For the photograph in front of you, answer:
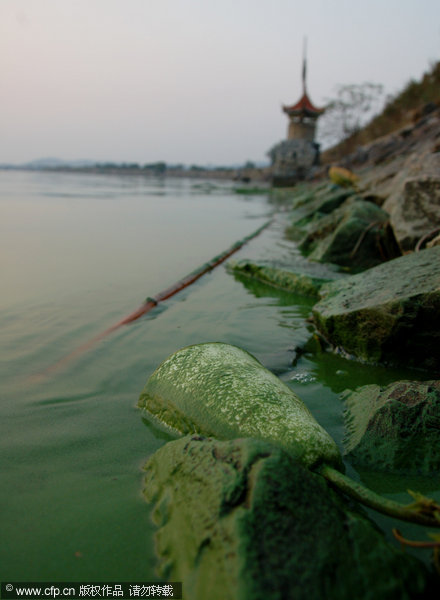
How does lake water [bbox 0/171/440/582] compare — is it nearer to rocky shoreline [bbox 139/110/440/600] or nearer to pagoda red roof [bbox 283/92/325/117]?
rocky shoreline [bbox 139/110/440/600]

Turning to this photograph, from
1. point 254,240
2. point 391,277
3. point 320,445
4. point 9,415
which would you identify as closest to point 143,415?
point 9,415

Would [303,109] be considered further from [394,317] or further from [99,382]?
[99,382]

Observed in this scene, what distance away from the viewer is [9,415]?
1.92 metres

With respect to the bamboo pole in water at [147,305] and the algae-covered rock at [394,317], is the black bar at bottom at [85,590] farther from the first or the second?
the algae-covered rock at [394,317]

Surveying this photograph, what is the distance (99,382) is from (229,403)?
3.05 ft

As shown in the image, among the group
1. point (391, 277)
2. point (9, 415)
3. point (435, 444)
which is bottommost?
point (9, 415)

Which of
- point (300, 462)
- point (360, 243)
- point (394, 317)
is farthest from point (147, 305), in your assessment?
point (360, 243)

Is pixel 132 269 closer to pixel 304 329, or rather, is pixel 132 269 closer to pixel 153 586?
pixel 304 329

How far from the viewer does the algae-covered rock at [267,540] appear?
0.94 metres

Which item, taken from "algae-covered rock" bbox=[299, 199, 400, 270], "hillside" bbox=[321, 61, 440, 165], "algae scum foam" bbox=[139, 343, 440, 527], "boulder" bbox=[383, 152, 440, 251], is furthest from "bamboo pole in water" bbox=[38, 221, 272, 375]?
"hillside" bbox=[321, 61, 440, 165]

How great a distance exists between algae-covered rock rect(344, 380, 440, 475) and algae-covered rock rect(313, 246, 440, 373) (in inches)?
24.0

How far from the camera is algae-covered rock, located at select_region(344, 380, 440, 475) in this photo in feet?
5.12

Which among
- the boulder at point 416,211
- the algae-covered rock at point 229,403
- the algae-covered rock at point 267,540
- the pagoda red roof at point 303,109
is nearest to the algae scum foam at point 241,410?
the algae-covered rock at point 229,403

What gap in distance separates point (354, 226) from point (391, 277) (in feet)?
7.94
